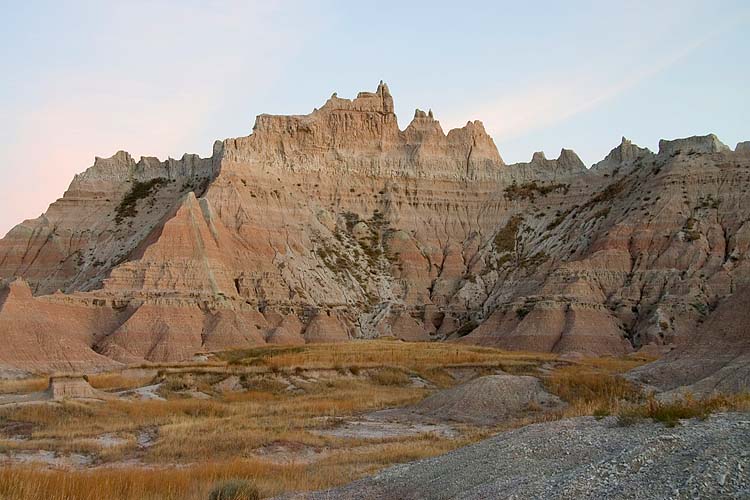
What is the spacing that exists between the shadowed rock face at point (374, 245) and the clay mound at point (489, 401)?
36455mm

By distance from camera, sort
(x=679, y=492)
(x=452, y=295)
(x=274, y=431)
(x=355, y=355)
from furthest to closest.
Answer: (x=452, y=295), (x=355, y=355), (x=274, y=431), (x=679, y=492)

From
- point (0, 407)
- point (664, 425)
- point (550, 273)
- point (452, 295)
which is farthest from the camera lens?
point (452, 295)

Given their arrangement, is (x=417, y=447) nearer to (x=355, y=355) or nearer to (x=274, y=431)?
(x=274, y=431)

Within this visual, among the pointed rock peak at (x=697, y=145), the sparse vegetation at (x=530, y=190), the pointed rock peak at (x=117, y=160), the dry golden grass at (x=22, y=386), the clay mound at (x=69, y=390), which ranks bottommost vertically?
the dry golden grass at (x=22, y=386)

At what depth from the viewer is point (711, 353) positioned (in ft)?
110

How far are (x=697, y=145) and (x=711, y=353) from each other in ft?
210

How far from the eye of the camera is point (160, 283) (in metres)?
77.5

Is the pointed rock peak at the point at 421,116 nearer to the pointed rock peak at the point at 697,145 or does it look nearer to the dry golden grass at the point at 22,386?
the pointed rock peak at the point at 697,145

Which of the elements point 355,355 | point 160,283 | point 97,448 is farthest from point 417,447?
point 160,283

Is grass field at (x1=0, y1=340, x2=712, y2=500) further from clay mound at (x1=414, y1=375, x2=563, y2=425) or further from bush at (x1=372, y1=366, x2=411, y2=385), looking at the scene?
clay mound at (x1=414, y1=375, x2=563, y2=425)

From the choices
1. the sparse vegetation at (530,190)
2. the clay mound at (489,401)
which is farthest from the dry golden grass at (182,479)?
the sparse vegetation at (530,190)

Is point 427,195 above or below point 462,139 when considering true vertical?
below

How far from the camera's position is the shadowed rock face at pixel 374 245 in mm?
73125

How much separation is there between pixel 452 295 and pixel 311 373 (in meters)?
54.1
